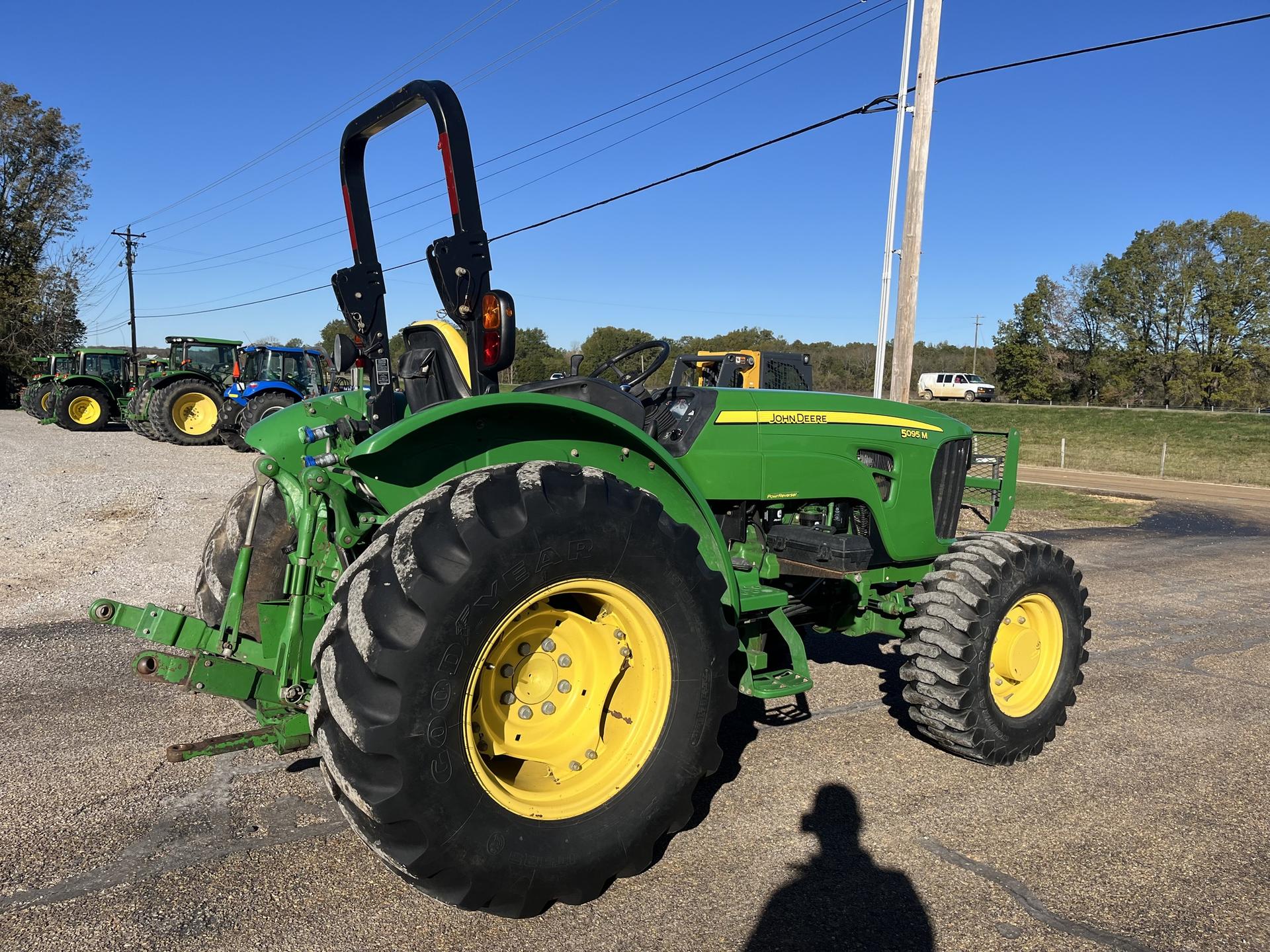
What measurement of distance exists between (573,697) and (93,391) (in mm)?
24044

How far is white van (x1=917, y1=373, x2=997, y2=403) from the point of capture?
47.0m

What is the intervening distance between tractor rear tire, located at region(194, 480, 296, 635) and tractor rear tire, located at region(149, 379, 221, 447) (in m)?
16.8

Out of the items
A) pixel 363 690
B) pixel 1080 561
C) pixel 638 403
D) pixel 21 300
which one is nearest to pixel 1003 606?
pixel 638 403

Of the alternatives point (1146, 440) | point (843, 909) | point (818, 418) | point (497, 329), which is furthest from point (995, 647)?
point (1146, 440)

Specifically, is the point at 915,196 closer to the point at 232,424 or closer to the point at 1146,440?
the point at 232,424

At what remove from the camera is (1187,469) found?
24750 millimetres

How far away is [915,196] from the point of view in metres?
9.91

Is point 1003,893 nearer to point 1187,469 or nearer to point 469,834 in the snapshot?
point 469,834

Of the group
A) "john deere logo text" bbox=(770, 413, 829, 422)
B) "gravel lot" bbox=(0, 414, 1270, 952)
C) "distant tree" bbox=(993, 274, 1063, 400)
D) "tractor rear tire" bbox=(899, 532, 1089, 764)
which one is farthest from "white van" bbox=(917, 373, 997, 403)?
"john deere logo text" bbox=(770, 413, 829, 422)

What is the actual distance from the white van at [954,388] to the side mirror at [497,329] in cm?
4666

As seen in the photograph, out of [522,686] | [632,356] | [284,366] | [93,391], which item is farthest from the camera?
[93,391]

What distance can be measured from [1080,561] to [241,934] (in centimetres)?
Result: 892

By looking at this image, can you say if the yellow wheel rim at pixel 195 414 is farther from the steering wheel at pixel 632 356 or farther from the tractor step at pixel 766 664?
the tractor step at pixel 766 664

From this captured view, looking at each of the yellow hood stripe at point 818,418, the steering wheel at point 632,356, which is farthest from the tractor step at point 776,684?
the steering wheel at point 632,356
